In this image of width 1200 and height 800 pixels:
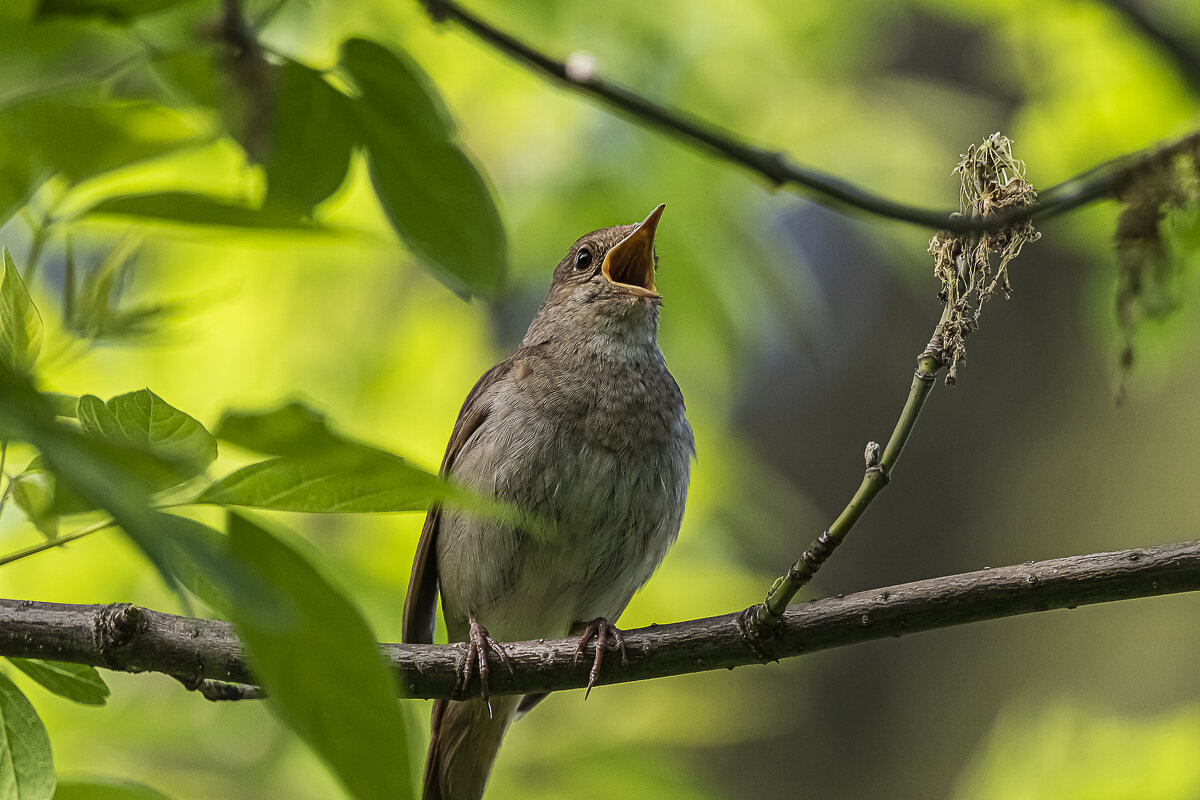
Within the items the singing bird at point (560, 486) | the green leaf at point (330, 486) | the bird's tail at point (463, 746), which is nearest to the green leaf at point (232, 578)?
the green leaf at point (330, 486)

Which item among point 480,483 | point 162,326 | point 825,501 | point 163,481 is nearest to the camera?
point 163,481

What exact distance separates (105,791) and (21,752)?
0.34 feet

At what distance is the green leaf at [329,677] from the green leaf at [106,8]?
0.57 meters

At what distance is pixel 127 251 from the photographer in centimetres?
154

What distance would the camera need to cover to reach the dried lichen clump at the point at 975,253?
159 centimetres

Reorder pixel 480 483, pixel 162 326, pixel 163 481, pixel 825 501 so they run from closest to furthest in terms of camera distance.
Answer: pixel 163 481, pixel 162 326, pixel 480 483, pixel 825 501

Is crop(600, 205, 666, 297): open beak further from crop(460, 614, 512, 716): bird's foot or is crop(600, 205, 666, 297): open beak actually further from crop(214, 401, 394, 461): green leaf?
Answer: crop(214, 401, 394, 461): green leaf

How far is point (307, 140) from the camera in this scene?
129cm

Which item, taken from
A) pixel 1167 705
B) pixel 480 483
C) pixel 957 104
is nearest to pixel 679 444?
pixel 480 483

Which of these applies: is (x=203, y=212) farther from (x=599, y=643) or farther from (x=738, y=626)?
(x=599, y=643)

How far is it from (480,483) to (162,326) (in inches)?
72.8

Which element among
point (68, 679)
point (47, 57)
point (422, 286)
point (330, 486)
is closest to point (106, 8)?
point (47, 57)

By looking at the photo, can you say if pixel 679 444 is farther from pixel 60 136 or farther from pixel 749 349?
pixel 60 136

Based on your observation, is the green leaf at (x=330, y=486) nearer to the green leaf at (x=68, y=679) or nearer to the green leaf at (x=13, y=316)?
the green leaf at (x=13, y=316)
